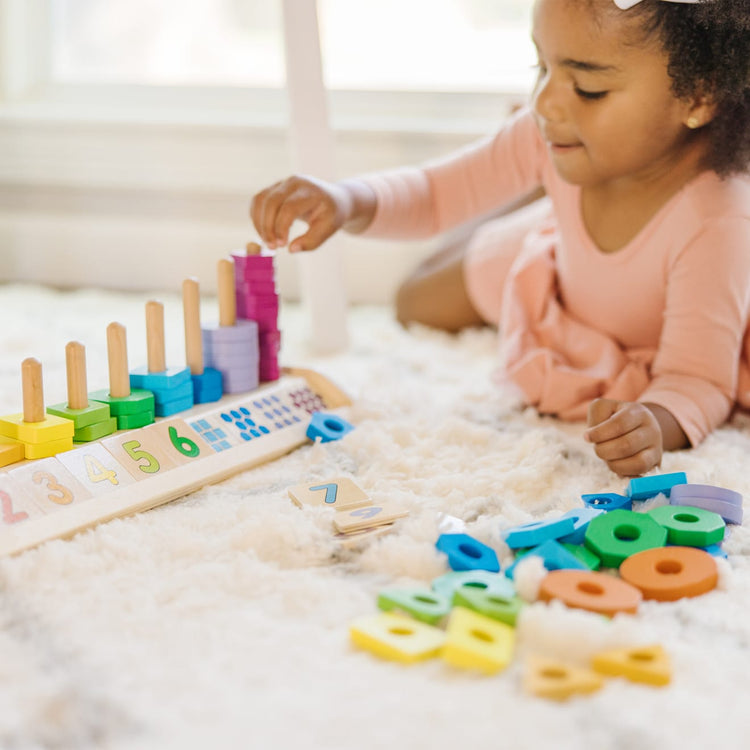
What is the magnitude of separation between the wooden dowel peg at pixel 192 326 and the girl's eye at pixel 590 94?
0.39 m

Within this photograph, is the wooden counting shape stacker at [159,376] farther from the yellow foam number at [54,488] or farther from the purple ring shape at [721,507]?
the purple ring shape at [721,507]

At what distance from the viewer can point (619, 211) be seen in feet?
3.27

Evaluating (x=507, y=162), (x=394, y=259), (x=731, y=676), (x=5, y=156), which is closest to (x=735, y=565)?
(x=731, y=676)

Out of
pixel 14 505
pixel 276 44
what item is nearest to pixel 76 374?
pixel 14 505

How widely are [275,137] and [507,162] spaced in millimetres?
540

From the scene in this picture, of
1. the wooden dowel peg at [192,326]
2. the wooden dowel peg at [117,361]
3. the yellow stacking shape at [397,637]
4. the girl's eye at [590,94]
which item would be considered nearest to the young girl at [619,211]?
the girl's eye at [590,94]

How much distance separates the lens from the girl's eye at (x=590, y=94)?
881mm

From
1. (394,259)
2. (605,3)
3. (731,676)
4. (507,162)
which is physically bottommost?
(731,676)

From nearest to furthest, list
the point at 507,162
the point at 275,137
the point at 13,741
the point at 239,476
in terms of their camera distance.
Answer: the point at 13,741, the point at 239,476, the point at 507,162, the point at 275,137

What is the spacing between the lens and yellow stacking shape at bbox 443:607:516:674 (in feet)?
1.69

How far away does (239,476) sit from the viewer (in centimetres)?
81

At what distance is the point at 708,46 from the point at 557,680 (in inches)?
24.2

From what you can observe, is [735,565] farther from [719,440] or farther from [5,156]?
[5,156]

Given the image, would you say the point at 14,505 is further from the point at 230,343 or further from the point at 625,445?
the point at 625,445
